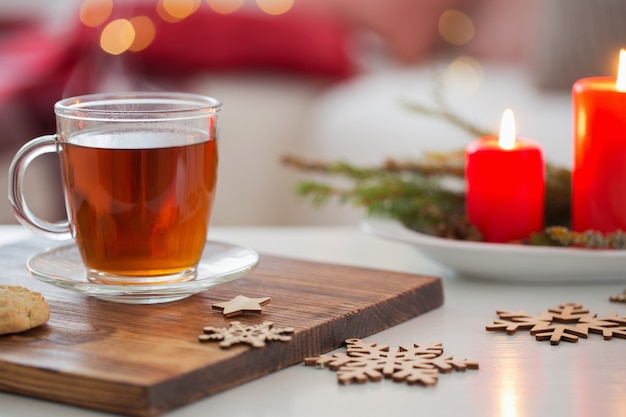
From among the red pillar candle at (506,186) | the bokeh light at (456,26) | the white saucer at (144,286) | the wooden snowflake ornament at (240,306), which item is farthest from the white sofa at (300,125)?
the wooden snowflake ornament at (240,306)

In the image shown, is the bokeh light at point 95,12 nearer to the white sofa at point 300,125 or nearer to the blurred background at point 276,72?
the blurred background at point 276,72

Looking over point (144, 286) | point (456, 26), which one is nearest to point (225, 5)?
point (456, 26)

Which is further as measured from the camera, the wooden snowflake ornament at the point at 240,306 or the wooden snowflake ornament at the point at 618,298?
the wooden snowflake ornament at the point at 618,298

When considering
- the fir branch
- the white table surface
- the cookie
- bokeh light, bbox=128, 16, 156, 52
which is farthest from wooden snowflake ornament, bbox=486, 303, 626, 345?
bokeh light, bbox=128, 16, 156, 52

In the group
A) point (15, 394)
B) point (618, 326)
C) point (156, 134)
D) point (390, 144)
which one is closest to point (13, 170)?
point (156, 134)

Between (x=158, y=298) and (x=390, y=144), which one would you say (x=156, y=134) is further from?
(x=390, y=144)

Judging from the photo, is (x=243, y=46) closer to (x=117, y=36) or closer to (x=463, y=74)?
(x=117, y=36)
